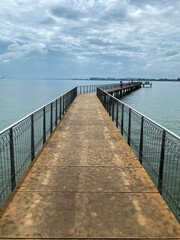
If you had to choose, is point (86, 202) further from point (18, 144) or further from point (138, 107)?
point (138, 107)

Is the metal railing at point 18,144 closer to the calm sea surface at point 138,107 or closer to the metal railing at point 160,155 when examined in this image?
the metal railing at point 160,155

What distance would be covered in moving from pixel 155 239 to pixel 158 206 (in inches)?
35.2

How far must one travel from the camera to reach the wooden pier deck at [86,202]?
3344 mm

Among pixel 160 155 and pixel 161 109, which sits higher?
pixel 160 155

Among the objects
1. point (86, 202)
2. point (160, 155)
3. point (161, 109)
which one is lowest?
point (161, 109)

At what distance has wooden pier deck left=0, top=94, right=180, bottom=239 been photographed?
3344 mm

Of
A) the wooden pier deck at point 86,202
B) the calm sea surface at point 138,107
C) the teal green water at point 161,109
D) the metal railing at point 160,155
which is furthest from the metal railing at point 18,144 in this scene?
the calm sea surface at point 138,107

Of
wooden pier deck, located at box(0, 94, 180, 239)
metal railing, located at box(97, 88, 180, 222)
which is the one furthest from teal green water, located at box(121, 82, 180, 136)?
wooden pier deck, located at box(0, 94, 180, 239)

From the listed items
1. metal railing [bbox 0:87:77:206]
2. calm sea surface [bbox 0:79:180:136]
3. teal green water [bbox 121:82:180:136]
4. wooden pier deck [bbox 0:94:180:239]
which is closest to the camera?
wooden pier deck [bbox 0:94:180:239]

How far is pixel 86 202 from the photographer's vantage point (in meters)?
4.07

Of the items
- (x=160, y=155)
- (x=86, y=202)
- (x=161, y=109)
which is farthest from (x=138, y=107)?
(x=86, y=202)

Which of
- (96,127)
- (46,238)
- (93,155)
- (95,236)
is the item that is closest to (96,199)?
(95,236)

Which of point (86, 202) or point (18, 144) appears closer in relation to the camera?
point (86, 202)

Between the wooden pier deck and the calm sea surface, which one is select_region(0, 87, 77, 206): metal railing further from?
the calm sea surface
